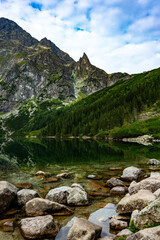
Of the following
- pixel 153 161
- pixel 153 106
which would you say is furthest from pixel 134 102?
pixel 153 161

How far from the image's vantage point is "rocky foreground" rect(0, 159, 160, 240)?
842 centimetres

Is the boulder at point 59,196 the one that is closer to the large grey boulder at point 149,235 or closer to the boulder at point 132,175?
the large grey boulder at point 149,235

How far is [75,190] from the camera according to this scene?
15.4 m

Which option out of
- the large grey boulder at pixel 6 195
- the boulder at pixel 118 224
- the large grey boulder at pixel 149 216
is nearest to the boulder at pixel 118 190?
the boulder at pixel 118 224

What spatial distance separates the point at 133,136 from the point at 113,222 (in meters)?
111

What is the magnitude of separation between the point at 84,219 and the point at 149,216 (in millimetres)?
3589

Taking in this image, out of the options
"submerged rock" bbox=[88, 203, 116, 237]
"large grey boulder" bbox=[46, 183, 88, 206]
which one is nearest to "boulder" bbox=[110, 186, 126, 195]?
"submerged rock" bbox=[88, 203, 116, 237]

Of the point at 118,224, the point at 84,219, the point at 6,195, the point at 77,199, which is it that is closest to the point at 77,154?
the point at 77,199

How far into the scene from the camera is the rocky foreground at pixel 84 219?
8422 mm

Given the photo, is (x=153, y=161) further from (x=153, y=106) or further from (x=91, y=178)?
(x=153, y=106)

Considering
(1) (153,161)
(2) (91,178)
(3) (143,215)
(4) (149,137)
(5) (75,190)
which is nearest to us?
(3) (143,215)

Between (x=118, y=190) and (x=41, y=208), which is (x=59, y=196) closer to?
(x=41, y=208)

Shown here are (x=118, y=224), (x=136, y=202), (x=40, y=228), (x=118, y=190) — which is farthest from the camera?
(x=118, y=190)

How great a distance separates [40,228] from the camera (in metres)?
9.73
